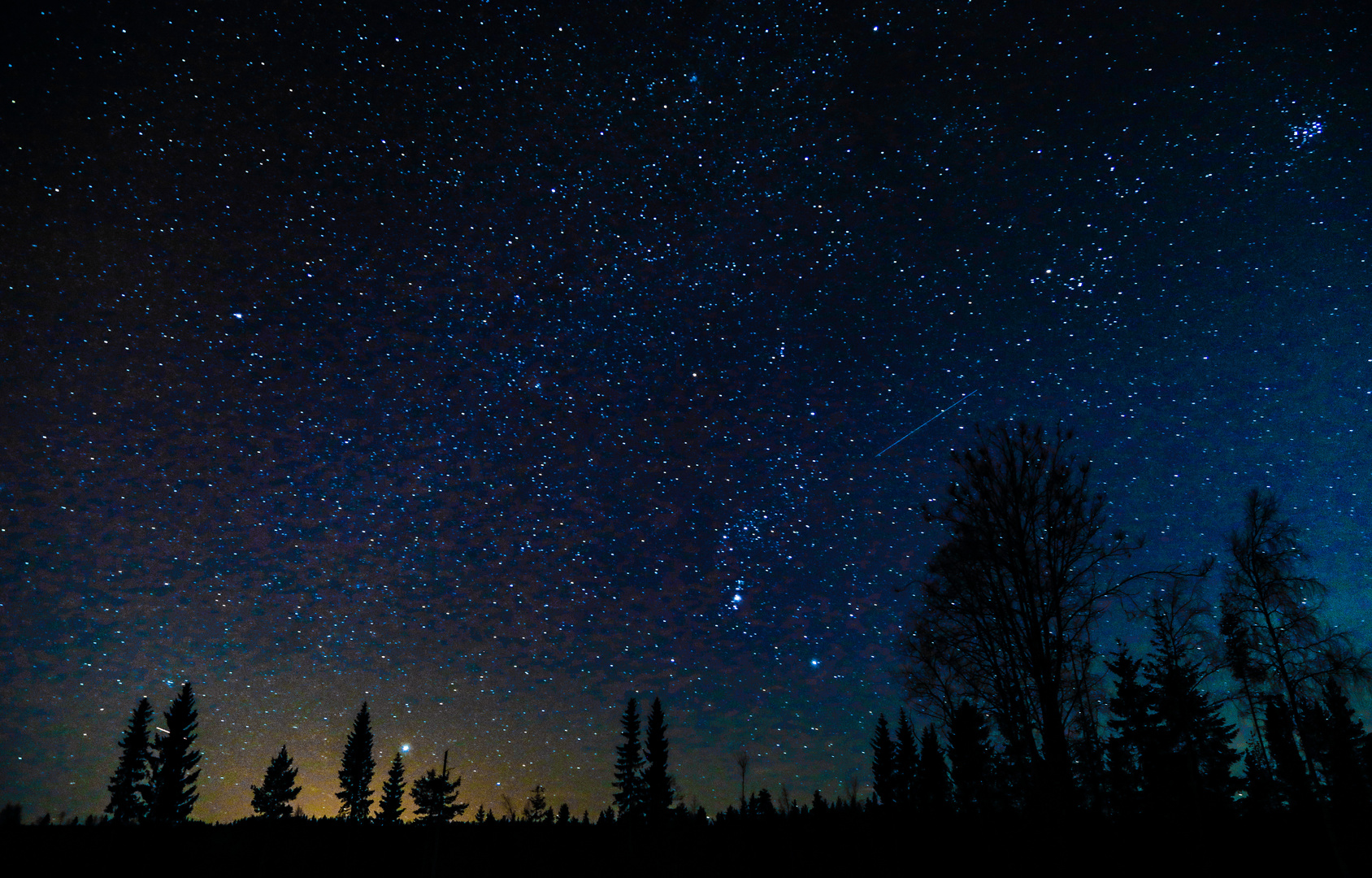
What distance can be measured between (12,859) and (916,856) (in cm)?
3147

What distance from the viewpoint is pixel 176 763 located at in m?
59.0

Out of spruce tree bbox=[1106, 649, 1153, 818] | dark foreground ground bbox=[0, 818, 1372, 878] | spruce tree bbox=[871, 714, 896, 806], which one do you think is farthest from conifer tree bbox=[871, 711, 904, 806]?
dark foreground ground bbox=[0, 818, 1372, 878]

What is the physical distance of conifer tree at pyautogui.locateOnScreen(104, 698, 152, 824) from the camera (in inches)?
2324

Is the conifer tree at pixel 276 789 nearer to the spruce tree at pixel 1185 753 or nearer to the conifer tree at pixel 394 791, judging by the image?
the conifer tree at pixel 394 791

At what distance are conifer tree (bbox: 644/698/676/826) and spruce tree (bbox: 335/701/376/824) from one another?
36.6 meters

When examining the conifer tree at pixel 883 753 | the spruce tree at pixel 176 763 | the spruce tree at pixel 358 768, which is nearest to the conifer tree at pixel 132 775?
the spruce tree at pixel 176 763

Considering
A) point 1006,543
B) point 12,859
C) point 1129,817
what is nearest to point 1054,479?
point 1006,543

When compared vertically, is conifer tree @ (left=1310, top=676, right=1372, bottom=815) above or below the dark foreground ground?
above

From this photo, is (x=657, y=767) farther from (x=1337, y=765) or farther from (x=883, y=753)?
(x=1337, y=765)

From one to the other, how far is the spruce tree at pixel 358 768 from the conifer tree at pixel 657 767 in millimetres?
36599

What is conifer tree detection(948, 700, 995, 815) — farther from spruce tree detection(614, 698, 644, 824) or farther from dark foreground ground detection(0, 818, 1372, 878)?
spruce tree detection(614, 698, 644, 824)

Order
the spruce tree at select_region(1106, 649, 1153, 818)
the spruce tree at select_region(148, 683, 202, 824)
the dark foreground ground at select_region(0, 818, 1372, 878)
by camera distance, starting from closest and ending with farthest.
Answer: the dark foreground ground at select_region(0, 818, 1372, 878) < the spruce tree at select_region(1106, 649, 1153, 818) < the spruce tree at select_region(148, 683, 202, 824)

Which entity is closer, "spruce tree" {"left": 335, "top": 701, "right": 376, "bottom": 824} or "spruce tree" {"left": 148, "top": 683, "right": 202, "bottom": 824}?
"spruce tree" {"left": 148, "top": 683, "right": 202, "bottom": 824}

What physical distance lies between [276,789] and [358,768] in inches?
324
